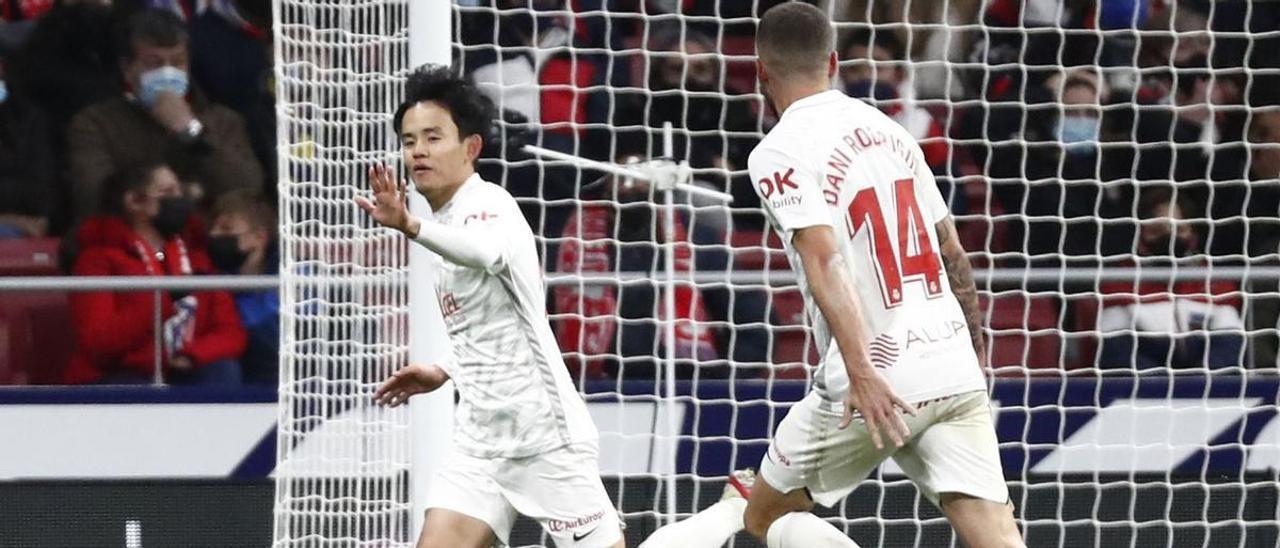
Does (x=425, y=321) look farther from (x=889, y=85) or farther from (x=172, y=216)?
(x=889, y=85)

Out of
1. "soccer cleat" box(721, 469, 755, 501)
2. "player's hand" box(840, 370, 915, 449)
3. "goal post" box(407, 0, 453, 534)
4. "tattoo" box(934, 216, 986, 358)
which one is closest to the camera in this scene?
"player's hand" box(840, 370, 915, 449)

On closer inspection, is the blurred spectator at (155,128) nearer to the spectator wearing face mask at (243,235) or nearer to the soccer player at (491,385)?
the spectator wearing face mask at (243,235)

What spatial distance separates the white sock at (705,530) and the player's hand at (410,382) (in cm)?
65

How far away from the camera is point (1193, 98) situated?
8516mm

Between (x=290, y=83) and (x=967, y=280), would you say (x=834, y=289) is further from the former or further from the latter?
(x=290, y=83)

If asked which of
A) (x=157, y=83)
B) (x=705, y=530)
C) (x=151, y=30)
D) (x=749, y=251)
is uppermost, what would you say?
(x=151, y=30)

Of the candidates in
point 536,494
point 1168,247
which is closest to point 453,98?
point 536,494

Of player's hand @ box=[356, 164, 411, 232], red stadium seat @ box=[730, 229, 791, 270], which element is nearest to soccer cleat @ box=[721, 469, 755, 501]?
player's hand @ box=[356, 164, 411, 232]

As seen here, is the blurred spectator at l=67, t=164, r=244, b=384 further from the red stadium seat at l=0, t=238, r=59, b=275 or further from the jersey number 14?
the jersey number 14

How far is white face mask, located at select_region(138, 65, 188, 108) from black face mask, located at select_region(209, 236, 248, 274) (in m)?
0.60

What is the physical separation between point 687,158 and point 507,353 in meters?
2.43

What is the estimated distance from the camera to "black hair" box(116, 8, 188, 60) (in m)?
8.09

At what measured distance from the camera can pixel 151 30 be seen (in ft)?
26.6

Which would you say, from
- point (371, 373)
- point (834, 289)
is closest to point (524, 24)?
point (371, 373)
